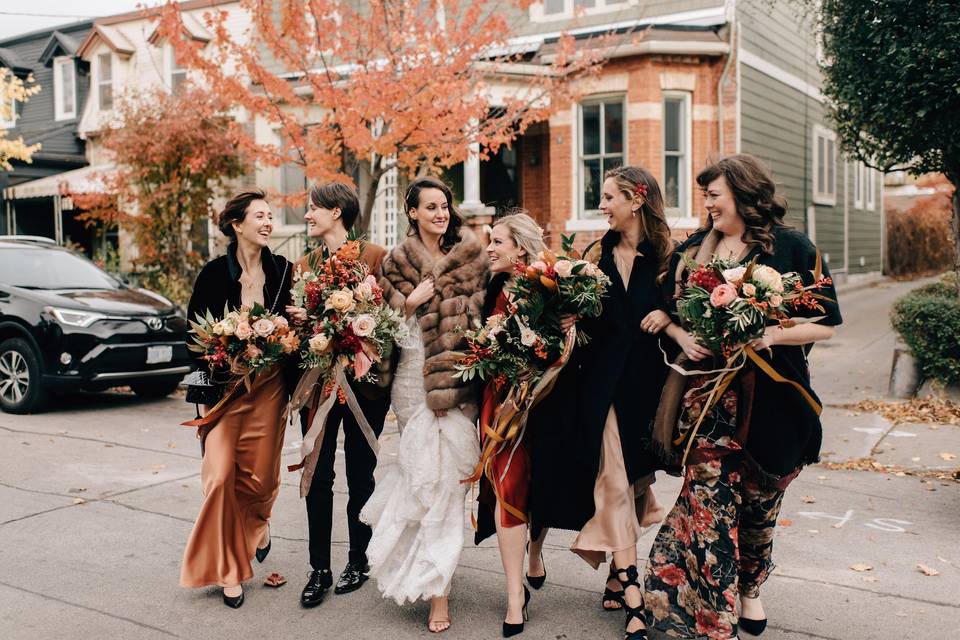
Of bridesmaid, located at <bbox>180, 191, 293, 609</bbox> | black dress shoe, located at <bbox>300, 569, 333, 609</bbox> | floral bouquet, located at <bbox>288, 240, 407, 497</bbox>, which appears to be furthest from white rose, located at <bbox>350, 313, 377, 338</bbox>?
black dress shoe, located at <bbox>300, 569, 333, 609</bbox>

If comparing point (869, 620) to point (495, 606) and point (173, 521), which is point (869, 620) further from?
point (173, 521)

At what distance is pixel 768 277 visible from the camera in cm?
352

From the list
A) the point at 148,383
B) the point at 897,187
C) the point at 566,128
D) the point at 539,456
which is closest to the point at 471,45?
the point at 566,128

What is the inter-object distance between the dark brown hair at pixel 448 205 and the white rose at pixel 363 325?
24.8 inches

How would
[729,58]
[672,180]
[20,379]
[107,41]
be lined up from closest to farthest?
1. [20,379]
2. [729,58]
3. [672,180]
4. [107,41]

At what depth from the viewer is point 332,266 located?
422 centimetres

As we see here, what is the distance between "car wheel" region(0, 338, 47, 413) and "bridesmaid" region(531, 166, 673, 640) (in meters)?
7.42

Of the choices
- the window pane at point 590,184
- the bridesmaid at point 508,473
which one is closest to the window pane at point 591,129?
the window pane at point 590,184

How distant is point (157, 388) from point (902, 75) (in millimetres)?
9168

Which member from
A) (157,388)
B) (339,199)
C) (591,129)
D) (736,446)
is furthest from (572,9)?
(736,446)

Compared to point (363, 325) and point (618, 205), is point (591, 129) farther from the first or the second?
point (363, 325)

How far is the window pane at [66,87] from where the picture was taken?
23516 millimetres

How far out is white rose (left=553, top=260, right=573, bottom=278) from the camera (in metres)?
3.79

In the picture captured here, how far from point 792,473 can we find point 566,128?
11.9 m
